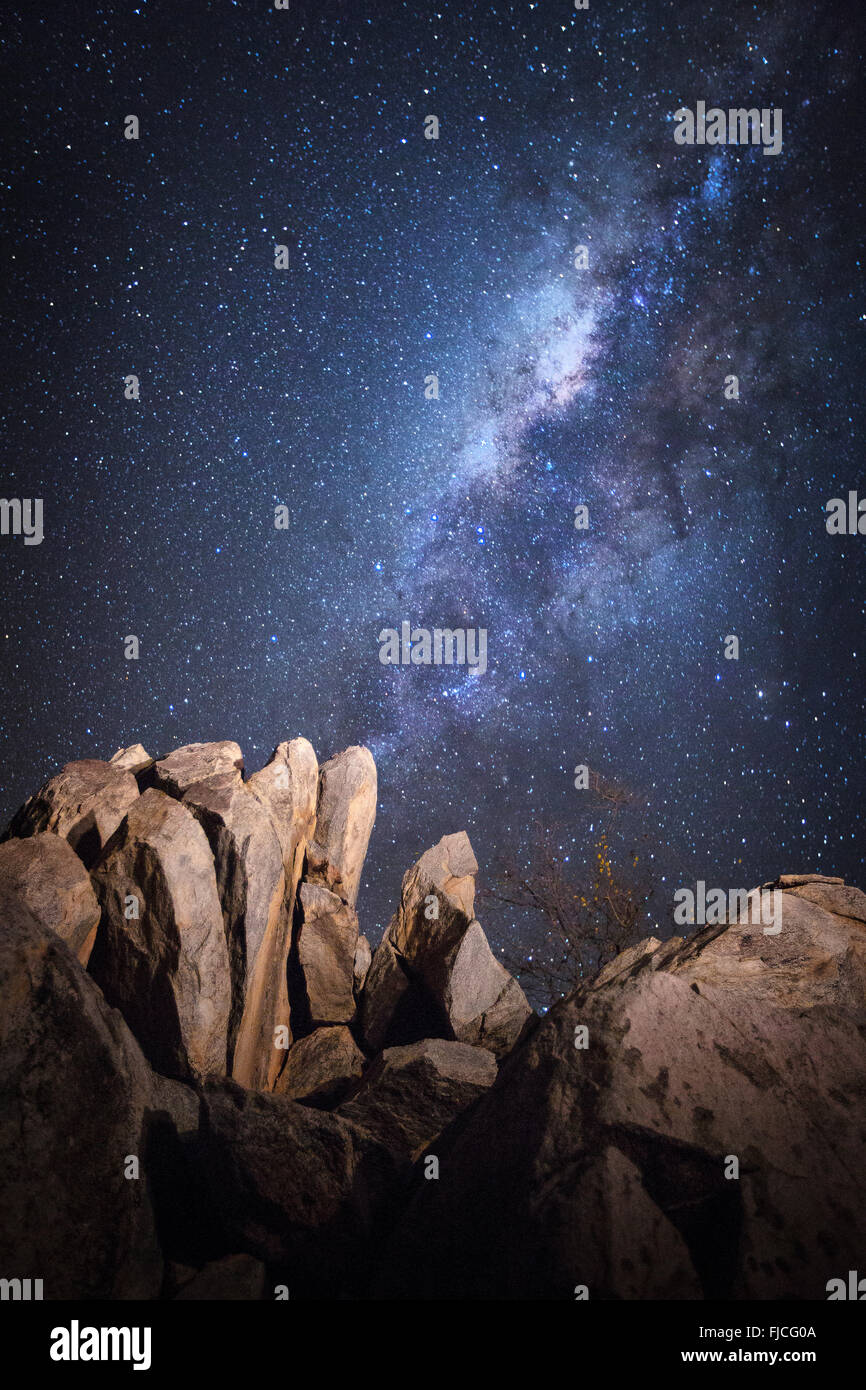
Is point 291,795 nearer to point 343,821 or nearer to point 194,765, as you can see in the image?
point 343,821

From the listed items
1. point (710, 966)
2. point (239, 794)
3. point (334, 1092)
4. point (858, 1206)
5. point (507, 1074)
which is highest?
point (239, 794)

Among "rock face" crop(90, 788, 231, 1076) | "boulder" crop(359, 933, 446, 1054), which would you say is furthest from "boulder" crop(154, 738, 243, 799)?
"boulder" crop(359, 933, 446, 1054)

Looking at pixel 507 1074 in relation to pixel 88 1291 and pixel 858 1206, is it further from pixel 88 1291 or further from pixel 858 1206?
pixel 88 1291

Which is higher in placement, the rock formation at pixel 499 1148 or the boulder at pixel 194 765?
the boulder at pixel 194 765

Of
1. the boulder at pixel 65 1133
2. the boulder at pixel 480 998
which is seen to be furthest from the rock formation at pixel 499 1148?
the boulder at pixel 480 998

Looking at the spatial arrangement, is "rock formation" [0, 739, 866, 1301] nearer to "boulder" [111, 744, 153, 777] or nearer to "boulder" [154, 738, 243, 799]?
"boulder" [154, 738, 243, 799]

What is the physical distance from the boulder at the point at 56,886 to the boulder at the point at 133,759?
3658 mm

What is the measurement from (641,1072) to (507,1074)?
138cm

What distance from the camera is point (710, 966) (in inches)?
314

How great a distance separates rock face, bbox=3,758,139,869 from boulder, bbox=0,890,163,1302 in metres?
6.53

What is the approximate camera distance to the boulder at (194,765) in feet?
44.2

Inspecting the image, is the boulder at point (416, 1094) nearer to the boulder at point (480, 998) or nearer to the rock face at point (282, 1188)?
the rock face at point (282, 1188)
